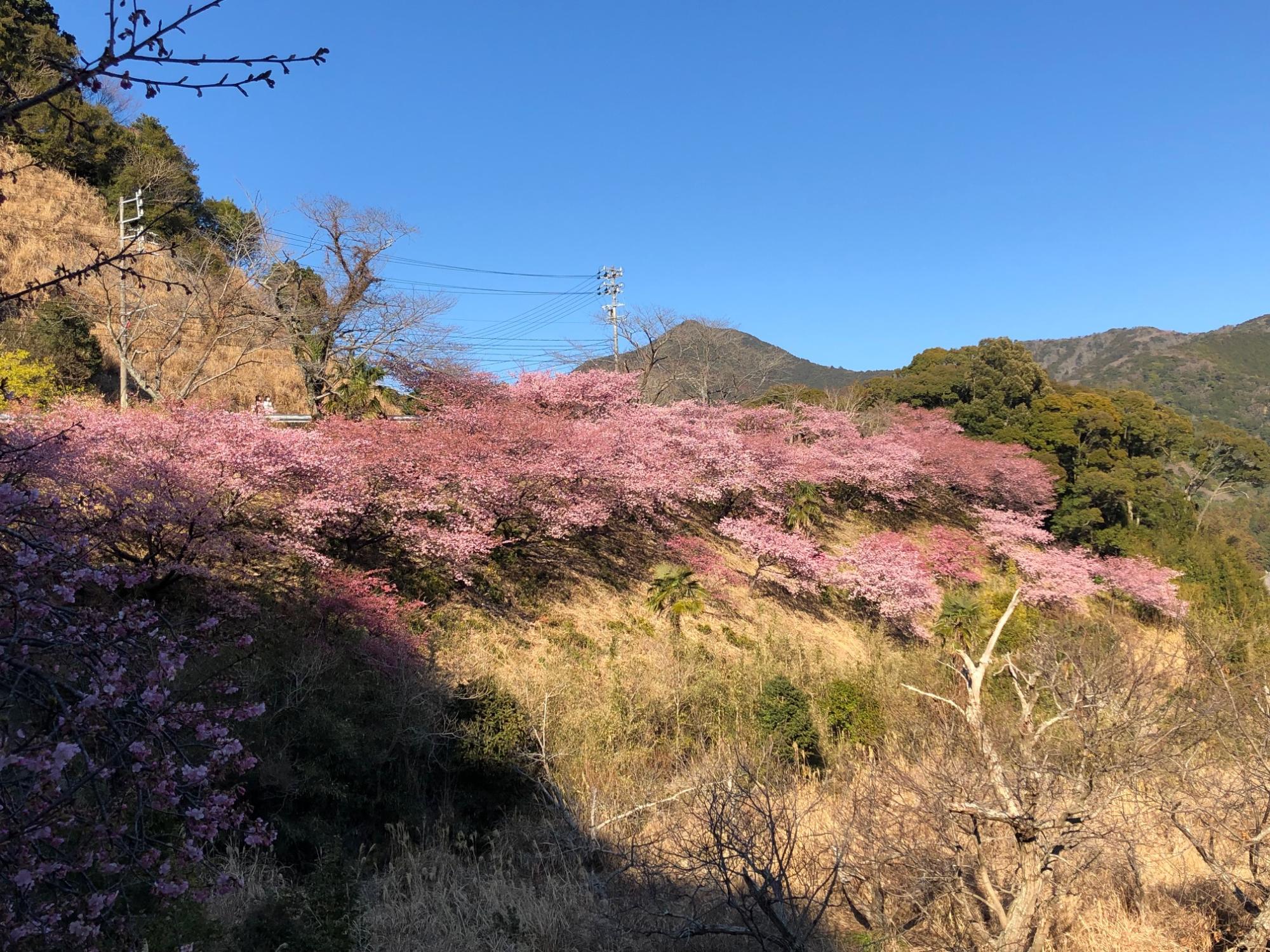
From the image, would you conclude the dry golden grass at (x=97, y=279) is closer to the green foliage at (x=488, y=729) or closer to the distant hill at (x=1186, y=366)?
the green foliage at (x=488, y=729)

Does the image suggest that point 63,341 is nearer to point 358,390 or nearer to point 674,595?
point 358,390

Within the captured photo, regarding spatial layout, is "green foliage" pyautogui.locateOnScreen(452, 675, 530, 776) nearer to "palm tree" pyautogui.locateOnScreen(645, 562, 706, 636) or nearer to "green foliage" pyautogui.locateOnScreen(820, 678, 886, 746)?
"green foliage" pyautogui.locateOnScreen(820, 678, 886, 746)

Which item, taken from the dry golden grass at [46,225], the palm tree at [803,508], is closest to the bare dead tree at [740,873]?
the palm tree at [803,508]

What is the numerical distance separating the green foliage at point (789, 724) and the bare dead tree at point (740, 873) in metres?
1.25

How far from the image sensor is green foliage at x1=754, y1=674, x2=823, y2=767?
11.1m

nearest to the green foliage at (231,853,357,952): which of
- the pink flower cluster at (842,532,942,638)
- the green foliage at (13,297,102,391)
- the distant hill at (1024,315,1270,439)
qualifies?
the pink flower cluster at (842,532,942,638)

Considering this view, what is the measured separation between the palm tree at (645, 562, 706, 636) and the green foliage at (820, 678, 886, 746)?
134 inches

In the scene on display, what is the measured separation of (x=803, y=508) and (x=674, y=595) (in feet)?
21.1

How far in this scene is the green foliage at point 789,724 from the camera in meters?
11.1

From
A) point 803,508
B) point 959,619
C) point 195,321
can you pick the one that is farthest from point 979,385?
point 195,321

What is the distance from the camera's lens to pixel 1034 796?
216 inches

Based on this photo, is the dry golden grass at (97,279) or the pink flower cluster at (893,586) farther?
the dry golden grass at (97,279)

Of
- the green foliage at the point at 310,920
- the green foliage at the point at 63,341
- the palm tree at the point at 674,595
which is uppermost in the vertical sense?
the green foliage at the point at 63,341

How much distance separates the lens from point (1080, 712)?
6.72 m
